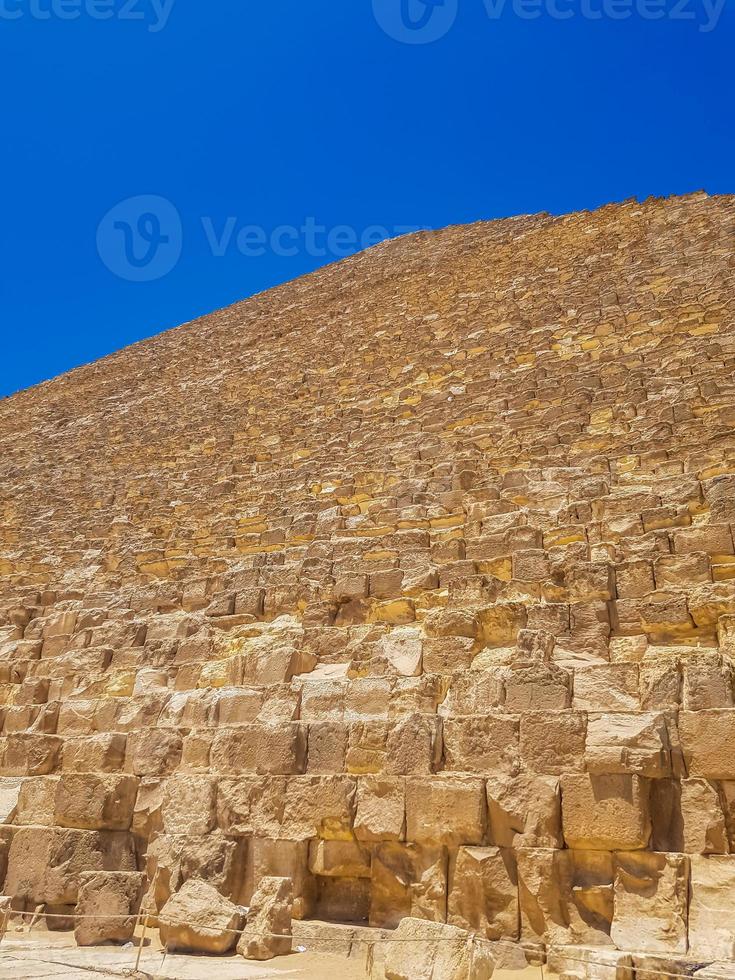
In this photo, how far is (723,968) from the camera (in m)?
3.33

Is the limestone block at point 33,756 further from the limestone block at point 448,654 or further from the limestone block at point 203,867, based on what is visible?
the limestone block at point 448,654

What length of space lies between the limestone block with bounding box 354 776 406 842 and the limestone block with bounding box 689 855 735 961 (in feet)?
5.00

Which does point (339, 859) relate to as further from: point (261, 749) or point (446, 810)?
point (261, 749)

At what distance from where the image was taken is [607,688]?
496 centimetres

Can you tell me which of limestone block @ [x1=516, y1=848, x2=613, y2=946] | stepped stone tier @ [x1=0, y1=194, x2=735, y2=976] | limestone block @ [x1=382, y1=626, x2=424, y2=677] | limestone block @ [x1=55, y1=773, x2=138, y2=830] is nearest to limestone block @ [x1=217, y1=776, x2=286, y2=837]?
stepped stone tier @ [x1=0, y1=194, x2=735, y2=976]

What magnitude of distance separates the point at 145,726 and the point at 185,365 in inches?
632

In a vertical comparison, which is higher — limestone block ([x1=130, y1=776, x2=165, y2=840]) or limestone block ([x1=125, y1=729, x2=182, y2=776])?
limestone block ([x1=125, y1=729, x2=182, y2=776])

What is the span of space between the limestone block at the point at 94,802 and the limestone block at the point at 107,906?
598mm

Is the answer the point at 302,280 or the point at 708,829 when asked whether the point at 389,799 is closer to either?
the point at 708,829

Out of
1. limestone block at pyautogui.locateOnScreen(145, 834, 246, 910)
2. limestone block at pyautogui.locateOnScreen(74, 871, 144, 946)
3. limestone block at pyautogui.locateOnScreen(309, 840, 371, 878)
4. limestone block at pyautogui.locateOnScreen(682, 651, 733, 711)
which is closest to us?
limestone block at pyautogui.locateOnScreen(682, 651, 733, 711)

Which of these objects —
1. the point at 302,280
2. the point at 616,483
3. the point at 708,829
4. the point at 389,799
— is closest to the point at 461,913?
the point at 389,799

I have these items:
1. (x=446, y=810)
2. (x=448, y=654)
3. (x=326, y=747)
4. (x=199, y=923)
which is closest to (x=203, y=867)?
(x=199, y=923)

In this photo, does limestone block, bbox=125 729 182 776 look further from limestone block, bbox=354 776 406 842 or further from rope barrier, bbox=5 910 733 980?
limestone block, bbox=354 776 406 842

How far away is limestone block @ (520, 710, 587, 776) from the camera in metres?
4.66
